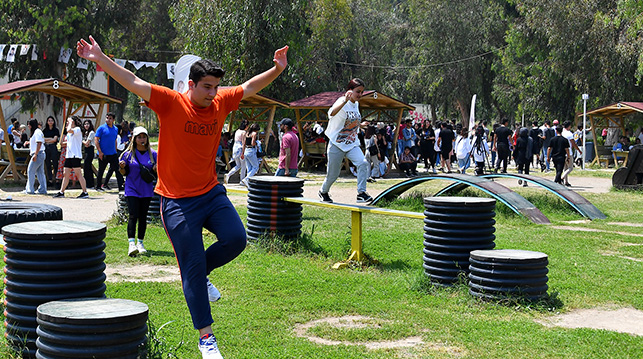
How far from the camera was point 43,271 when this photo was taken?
455 centimetres

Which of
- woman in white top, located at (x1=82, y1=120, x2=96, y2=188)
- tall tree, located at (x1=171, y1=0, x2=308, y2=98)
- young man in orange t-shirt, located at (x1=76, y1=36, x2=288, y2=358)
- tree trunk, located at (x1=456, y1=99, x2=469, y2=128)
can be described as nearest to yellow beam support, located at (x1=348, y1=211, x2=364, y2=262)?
young man in orange t-shirt, located at (x1=76, y1=36, x2=288, y2=358)

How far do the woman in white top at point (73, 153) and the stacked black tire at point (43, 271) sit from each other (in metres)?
12.5

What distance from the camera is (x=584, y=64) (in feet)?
111

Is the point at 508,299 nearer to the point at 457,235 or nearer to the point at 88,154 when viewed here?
the point at 457,235

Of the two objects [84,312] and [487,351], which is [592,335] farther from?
[84,312]

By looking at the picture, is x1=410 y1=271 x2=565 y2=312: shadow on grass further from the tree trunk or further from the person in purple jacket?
the tree trunk

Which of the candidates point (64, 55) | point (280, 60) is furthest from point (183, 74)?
point (64, 55)

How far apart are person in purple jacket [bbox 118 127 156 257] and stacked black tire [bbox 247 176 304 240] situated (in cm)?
134

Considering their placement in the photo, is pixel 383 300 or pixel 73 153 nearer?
pixel 383 300

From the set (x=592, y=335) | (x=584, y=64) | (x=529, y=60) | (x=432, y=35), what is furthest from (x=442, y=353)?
(x=432, y=35)

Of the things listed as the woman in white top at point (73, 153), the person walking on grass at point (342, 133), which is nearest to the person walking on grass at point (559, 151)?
the person walking on grass at point (342, 133)

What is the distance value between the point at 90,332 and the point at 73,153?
13.8 m

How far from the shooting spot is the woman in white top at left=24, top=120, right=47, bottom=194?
17.1 metres

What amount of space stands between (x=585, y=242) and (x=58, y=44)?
29202 millimetres
